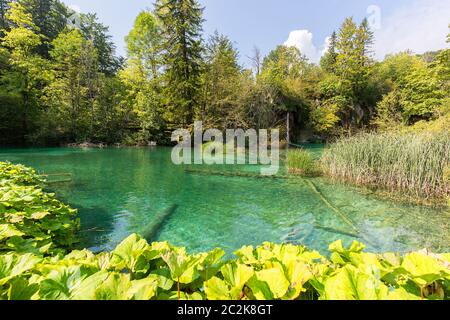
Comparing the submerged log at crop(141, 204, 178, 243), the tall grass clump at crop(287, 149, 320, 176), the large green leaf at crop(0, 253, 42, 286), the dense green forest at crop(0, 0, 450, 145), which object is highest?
the dense green forest at crop(0, 0, 450, 145)

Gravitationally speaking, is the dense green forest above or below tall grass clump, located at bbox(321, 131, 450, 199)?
above

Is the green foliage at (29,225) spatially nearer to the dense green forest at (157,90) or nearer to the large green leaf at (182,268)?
the large green leaf at (182,268)

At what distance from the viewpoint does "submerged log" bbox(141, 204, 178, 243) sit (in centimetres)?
375

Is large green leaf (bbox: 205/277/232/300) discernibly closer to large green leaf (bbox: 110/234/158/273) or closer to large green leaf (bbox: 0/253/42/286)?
large green leaf (bbox: 110/234/158/273)

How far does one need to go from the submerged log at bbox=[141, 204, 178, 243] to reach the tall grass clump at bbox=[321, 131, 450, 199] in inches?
219

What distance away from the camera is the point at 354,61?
23984 mm

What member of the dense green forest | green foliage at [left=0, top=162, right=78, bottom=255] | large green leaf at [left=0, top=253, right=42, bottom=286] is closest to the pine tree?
the dense green forest

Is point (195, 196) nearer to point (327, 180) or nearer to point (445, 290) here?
point (327, 180)

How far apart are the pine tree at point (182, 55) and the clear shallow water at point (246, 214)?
517 inches

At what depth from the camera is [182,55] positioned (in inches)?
750

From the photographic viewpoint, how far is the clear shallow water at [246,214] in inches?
145

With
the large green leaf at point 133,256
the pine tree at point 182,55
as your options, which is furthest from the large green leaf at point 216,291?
the pine tree at point 182,55

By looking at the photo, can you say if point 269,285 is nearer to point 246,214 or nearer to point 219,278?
point 219,278
